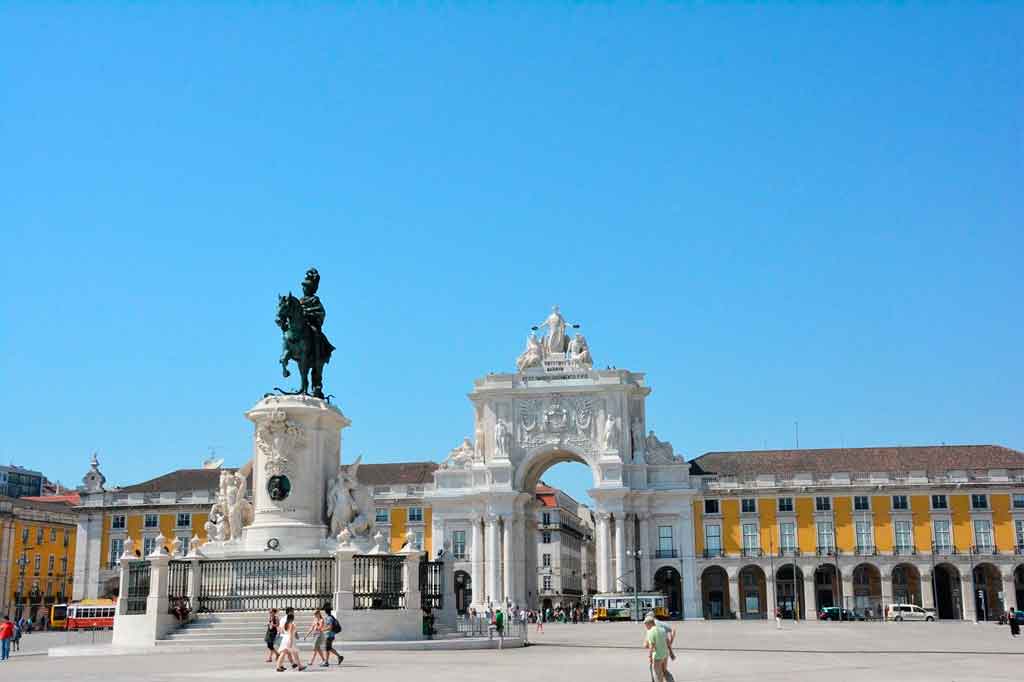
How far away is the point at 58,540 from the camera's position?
86438 mm

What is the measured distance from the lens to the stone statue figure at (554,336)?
82500 mm

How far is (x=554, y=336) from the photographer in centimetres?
8269

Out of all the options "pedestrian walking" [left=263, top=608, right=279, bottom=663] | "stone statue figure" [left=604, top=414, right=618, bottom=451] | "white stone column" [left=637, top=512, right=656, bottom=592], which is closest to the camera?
"pedestrian walking" [left=263, top=608, right=279, bottom=663]

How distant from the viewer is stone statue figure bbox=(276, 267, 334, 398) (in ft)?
87.0

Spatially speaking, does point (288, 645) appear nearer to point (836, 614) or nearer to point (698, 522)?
point (836, 614)

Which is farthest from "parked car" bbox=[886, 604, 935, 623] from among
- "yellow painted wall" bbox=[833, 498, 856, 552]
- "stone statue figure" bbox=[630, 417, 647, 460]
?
"stone statue figure" bbox=[630, 417, 647, 460]

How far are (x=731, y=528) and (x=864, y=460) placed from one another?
35.6 ft

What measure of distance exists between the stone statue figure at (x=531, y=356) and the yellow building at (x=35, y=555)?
34.6 meters

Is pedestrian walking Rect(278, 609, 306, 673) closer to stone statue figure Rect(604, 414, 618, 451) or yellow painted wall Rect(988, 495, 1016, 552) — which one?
stone statue figure Rect(604, 414, 618, 451)

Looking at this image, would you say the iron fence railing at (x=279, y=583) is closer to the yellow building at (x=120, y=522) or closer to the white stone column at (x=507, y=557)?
the white stone column at (x=507, y=557)

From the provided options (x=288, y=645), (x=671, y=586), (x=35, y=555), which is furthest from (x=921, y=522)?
(x=288, y=645)

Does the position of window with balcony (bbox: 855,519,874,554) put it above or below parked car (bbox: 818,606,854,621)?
above

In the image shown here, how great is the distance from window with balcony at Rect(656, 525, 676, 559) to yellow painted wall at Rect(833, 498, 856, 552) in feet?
35.6

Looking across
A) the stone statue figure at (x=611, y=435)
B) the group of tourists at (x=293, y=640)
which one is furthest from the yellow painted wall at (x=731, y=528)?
the group of tourists at (x=293, y=640)
